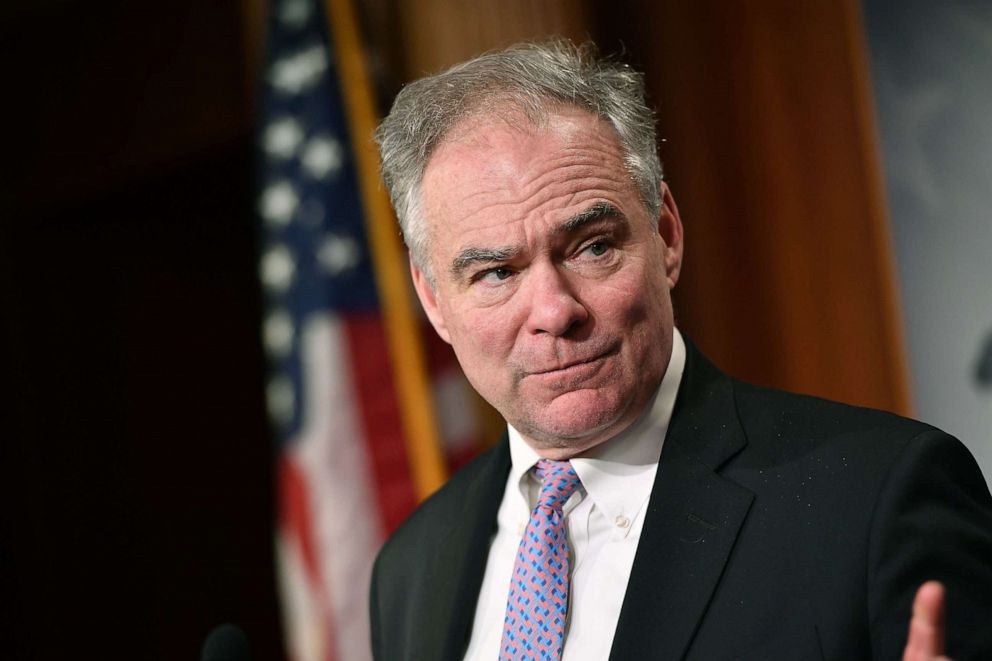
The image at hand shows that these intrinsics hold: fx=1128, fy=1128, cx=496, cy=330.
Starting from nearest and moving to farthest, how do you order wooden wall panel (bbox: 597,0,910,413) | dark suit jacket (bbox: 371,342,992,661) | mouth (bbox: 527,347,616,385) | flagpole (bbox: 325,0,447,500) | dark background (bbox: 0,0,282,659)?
dark suit jacket (bbox: 371,342,992,661), mouth (bbox: 527,347,616,385), wooden wall panel (bbox: 597,0,910,413), flagpole (bbox: 325,0,447,500), dark background (bbox: 0,0,282,659)

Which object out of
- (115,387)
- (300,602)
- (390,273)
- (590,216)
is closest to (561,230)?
(590,216)

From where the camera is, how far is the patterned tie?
1.57 meters

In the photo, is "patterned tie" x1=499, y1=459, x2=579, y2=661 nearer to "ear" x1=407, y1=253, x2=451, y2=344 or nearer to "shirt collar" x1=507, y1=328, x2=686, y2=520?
"shirt collar" x1=507, y1=328, x2=686, y2=520

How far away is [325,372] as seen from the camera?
11.4 feet

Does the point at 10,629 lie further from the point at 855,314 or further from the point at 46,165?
the point at 855,314

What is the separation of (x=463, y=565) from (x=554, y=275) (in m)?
0.53

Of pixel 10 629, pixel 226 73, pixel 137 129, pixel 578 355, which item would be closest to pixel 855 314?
pixel 578 355

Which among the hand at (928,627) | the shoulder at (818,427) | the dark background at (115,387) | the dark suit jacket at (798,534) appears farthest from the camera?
the dark background at (115,387)

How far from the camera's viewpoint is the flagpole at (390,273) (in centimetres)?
339

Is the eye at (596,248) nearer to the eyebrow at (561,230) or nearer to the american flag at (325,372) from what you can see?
the eyebrow at (561,230)

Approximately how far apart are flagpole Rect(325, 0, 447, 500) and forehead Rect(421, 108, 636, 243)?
5.68 ft

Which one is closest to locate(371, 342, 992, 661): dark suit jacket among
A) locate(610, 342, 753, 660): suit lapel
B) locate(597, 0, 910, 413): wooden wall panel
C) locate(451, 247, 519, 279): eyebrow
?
locate(610, 342, 753, 660): suit lapel

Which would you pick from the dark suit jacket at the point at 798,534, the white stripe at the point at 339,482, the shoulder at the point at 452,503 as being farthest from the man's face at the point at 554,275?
the white stripe at the point at 339,482

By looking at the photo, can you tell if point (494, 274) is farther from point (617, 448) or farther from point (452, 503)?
point (452, 503)
